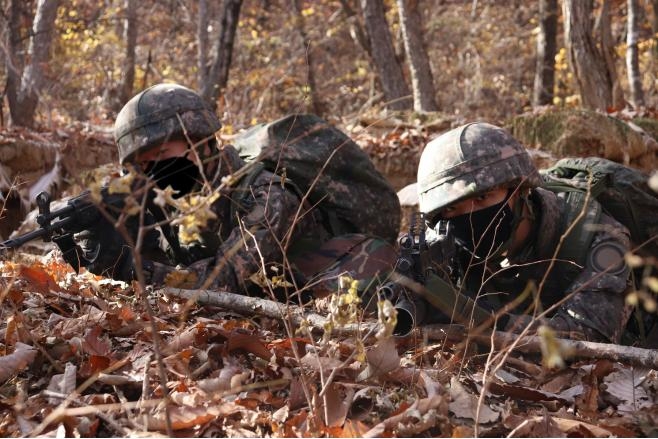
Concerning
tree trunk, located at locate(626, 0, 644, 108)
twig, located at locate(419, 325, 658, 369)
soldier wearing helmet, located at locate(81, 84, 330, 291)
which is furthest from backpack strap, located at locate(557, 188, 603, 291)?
tree trunk, located at locate(626, 0, 644, 108)

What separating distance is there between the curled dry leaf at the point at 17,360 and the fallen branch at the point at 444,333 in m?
0.60

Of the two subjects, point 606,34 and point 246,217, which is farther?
point 606,34

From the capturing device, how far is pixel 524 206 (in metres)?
3.75

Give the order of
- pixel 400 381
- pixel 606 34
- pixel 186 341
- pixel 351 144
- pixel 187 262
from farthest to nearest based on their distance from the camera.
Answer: pixel 606 34 → pixel 351 144 → pixel 187 262 → pixel 186 341 → pixel 400 381

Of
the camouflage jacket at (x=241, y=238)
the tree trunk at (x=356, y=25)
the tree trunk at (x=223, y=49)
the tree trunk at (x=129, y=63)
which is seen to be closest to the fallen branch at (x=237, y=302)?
the camouflage jacket at (x=241, y=238)

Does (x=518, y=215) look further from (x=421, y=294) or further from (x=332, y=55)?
(x=332, y=55)

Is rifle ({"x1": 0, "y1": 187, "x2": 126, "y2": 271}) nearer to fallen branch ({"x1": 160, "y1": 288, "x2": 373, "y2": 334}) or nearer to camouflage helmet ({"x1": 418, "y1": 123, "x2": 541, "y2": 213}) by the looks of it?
fallen branch ({"x1": 160, "y1": 288, "x2": 373, "y2": 334})

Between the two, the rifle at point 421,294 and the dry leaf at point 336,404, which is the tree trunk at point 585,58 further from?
the dry leaf at point 336,404

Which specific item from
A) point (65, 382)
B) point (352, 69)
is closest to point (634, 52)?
point (352, 69)

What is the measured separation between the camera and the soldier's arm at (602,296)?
349 cm

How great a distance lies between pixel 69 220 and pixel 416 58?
8.12 m

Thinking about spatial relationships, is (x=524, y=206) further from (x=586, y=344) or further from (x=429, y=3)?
(x=429, y=3)

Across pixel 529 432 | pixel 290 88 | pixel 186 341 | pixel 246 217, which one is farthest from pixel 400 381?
pixel 290 88

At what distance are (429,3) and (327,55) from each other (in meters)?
2.98
